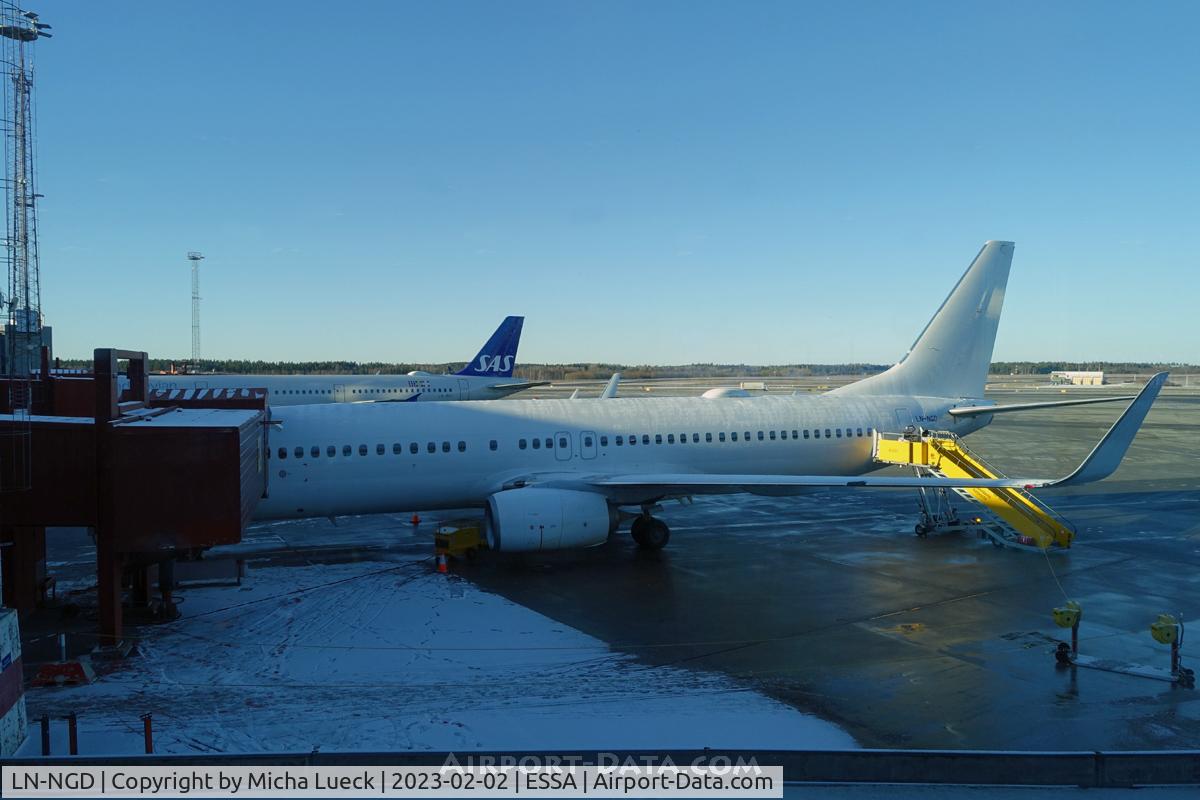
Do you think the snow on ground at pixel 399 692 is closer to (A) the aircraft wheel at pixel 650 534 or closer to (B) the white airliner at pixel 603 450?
(B) the white airliner at pixel 603 450

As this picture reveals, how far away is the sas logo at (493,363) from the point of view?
62.7 metres

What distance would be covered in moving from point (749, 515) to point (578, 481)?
332 inches

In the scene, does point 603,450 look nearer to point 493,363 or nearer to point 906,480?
point 906,480

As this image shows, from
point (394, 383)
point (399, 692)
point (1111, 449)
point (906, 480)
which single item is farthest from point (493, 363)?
point (399, 692)

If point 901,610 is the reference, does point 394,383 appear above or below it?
above

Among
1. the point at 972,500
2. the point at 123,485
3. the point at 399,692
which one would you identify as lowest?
the point at 399,692

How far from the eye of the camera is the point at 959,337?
2716cm

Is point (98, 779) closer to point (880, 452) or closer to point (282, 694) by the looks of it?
point (282, 694)

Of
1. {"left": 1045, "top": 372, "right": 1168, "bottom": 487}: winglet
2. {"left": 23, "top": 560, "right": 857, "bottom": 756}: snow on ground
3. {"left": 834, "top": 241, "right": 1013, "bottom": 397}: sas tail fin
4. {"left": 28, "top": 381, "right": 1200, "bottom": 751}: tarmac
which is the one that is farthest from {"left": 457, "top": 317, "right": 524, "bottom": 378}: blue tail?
{"left": 1045, "top": 372, "right": 1168, "bottom": 487}: winglet

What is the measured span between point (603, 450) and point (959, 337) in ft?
43.4

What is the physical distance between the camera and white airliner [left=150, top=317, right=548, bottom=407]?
167 feet

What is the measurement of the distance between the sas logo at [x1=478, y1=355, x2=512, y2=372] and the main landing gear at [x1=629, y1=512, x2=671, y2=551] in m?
43.1

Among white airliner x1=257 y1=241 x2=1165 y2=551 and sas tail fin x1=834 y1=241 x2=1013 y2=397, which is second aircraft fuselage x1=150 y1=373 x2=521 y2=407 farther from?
sas tail fin x1=834 y1=241 x2=1013 y2=397

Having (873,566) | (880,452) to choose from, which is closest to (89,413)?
(873,566)
